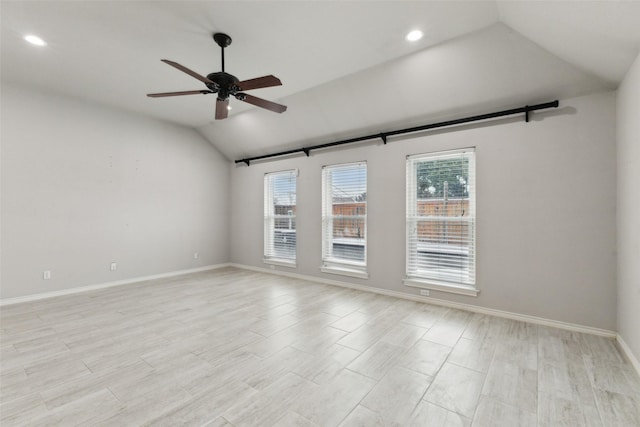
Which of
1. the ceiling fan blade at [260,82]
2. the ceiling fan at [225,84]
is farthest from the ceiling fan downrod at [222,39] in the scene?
the ceiling fan blade at [260,82]

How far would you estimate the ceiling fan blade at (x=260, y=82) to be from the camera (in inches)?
107

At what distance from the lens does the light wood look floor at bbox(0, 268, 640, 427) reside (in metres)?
1.89

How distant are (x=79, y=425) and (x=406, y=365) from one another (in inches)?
94.0

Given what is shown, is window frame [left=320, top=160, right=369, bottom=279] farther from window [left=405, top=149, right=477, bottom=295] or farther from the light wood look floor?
the light wood look floor

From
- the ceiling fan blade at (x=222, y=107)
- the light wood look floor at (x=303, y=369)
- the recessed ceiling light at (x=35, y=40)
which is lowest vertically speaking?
the light wood look floor at (x=303, y=369)

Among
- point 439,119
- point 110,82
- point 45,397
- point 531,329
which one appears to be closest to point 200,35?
point 110,82

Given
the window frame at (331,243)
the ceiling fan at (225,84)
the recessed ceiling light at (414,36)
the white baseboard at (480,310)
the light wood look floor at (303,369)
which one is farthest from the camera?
the window frame at (331,243)

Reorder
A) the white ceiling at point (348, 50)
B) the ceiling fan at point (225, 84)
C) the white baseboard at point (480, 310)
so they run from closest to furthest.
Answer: the white ceiling at point (348, 50)
the ceiling fan at point (225, 84)
the white baseboard at point (480, 310)

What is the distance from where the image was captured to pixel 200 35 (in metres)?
3.12

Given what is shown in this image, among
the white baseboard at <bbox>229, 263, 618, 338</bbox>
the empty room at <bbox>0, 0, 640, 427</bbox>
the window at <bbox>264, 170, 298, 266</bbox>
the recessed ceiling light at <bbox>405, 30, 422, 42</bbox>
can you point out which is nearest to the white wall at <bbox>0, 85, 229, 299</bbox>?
the empty room at <bbox>0, 0, 640, 427</bbox>

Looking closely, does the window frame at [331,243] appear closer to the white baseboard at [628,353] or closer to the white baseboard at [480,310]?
the white baseboard at [480,310]

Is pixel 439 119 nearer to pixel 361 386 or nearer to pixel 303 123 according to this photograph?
pixel 303 123

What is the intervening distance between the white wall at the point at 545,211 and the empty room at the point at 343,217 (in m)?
0.02

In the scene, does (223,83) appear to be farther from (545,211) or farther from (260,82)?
(545,211)
